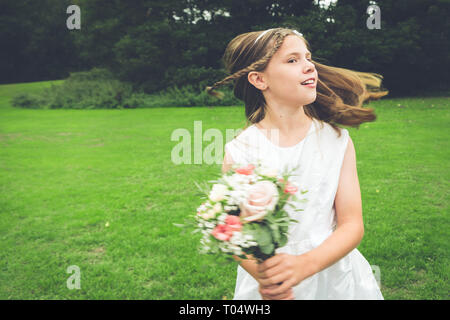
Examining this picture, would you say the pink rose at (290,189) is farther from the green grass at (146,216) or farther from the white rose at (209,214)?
the green grass at (146,216)

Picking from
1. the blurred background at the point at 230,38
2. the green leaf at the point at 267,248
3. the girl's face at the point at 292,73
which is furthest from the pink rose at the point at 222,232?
the blurred background at the point at 230,38

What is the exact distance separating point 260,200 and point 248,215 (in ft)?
0.38

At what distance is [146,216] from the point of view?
5750 mm

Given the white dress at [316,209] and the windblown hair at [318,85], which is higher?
the windblown hair at [318,85]

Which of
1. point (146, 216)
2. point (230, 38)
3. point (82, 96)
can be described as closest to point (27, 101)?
point (82, 96)

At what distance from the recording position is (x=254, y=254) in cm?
150

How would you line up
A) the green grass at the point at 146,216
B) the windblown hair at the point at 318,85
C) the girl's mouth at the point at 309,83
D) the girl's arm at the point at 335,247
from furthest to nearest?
the green grass at the point at 146,216 → the windblown hair at the point at 318,85 → the girl's mouth at the point at 309,83 → the girl's arm at the point at 335,247

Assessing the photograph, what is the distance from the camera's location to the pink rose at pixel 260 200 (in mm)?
1437

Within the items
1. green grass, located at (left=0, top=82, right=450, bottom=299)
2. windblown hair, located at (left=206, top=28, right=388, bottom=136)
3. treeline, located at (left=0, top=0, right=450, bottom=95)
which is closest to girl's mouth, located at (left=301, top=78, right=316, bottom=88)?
windblown hair, located at (left=206, top=28, right=388, bottom=136)

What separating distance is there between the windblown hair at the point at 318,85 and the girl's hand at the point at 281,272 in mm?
807

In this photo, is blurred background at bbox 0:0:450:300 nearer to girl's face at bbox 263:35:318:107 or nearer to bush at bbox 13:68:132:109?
bush at bbox 13:68:132:109

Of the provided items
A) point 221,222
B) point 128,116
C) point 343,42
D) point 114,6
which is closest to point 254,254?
point 221,222

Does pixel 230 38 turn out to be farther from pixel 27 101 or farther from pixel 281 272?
pixel 281 272

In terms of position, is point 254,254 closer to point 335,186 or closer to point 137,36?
point 335,186
